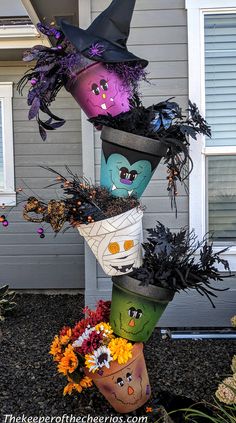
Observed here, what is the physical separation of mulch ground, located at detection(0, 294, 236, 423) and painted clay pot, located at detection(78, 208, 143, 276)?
2.48ft

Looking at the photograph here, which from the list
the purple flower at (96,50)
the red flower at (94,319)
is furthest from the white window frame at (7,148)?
the purple flower at (96,50)

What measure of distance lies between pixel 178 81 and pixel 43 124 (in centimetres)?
168

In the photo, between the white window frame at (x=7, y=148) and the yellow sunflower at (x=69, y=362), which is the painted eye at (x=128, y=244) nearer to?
the yellow sunflower at (x=69, y=362)

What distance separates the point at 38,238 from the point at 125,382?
10.5ft

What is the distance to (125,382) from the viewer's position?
7.54ft

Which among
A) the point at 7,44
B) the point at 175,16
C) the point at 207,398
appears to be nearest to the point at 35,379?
the point at 207,398

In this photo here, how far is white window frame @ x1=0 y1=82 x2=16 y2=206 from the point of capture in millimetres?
5223

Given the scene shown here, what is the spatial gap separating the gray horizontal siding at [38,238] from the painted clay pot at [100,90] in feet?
10.2

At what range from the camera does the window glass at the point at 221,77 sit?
3.56m

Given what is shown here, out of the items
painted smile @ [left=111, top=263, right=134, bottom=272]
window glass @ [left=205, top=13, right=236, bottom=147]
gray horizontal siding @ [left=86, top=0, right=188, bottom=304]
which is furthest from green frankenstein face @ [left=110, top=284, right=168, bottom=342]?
window glass @ [left=205, top=13, right=236, bottom=147]

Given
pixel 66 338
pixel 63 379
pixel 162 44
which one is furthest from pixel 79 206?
pixel 162 44

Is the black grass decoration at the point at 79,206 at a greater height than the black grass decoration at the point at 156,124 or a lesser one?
lesser

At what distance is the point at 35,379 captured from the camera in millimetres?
2896

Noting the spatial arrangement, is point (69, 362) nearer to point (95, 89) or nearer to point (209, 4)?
point (95, 89)
